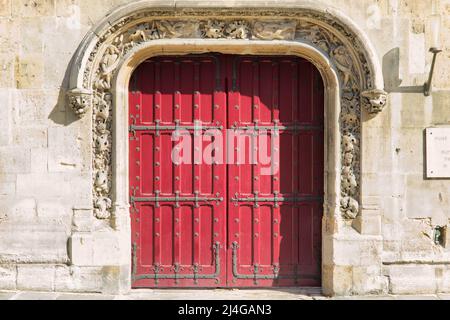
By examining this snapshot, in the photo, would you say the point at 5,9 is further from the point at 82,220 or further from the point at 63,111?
the point at 82,220

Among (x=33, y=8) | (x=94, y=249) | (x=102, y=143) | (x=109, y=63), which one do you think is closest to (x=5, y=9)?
(x=33, y=8)

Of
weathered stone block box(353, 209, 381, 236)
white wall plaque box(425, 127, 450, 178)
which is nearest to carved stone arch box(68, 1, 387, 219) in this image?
weathered stone block box(353, 209, 381, 236)

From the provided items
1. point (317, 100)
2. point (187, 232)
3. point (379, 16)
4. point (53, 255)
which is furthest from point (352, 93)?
point (53, 255)

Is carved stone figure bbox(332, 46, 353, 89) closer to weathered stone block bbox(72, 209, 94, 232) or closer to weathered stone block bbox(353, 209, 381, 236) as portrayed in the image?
weathered stone block bbox(353, 209, 381, 236)

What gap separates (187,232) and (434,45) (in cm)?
301

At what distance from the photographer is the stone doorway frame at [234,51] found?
5684mm

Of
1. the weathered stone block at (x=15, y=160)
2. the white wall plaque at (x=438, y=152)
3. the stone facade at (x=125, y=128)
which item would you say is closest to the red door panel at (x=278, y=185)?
the stone facade at (x=125, y=128)

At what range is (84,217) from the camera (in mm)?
5711

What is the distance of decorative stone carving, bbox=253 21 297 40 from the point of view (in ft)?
18.9

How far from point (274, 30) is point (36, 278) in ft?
10.8

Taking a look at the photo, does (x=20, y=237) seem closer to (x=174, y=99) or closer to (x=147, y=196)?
(x=147, y=196)

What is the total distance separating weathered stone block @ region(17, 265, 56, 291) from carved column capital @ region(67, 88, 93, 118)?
5.00ft

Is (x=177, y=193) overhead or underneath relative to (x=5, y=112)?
underneath

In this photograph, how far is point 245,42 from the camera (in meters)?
5.75
